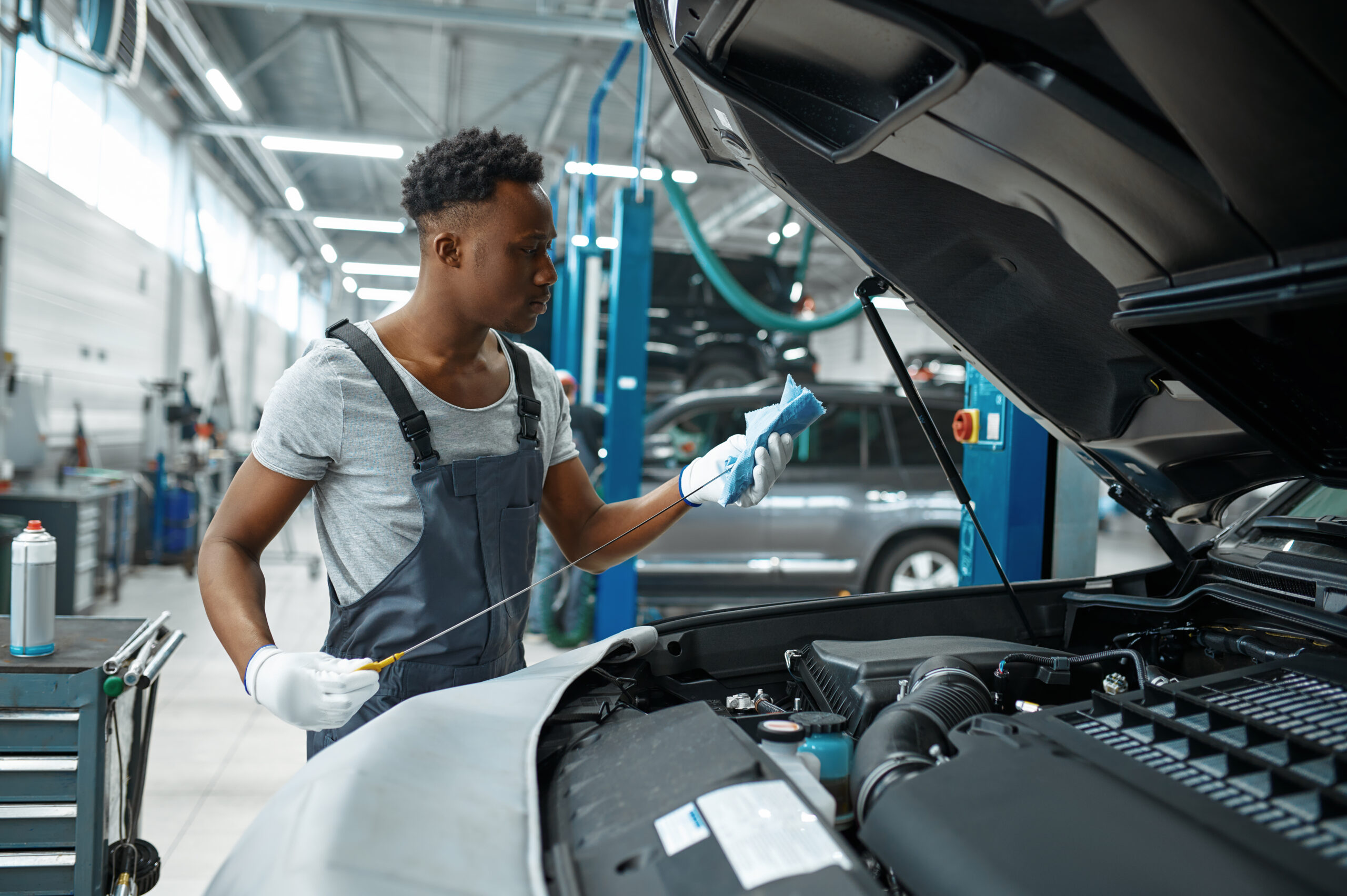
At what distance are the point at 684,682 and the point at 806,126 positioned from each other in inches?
33.7

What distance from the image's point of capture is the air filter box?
1.21m

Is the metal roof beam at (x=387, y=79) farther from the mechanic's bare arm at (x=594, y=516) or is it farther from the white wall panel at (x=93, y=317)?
the mechanic's bare arm at (x=594, y=516)

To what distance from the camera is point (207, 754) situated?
10.8 ft

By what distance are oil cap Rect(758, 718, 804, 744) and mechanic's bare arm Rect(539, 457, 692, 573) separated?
660 millimetres

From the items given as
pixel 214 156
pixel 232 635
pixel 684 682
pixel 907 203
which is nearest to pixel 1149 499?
pixel 907 203

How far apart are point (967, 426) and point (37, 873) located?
251cm

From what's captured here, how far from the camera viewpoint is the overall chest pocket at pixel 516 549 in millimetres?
1465

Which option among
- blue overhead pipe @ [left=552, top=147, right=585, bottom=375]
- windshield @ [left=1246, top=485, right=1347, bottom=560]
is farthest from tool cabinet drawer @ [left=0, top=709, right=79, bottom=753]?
blue overhead pipe @ [left=552, top=147, right=585, bottom=375]

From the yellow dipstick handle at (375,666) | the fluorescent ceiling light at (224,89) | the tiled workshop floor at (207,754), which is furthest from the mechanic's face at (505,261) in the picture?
the fluorescent ceiling light at (224,89)

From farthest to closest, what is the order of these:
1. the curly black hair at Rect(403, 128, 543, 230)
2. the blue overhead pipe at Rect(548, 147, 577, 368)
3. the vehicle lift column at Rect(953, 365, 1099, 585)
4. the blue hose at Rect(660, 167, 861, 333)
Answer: the blue overhead pipe at Rect(548, 147, 577, 368) → the blue hose at Rect(660, 167, 861, 333) → the vehicle lift column at Rect(953, 365, 1099, 585) → the curly black hair at Rect(403, 128, 543, 230)

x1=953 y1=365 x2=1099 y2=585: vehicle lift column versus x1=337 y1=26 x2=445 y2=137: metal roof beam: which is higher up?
x1=337 y1=26 x2=445 y2=137: metal roof beam

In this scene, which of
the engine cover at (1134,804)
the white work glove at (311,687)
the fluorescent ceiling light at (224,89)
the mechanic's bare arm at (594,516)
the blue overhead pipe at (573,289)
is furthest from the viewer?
the fluorescent ceiling light at (224,89)

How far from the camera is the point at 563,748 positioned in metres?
1.08

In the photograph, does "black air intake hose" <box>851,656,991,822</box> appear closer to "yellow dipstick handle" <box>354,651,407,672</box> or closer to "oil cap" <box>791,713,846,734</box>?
"oil cap" <box>791,713,846,734</box>
